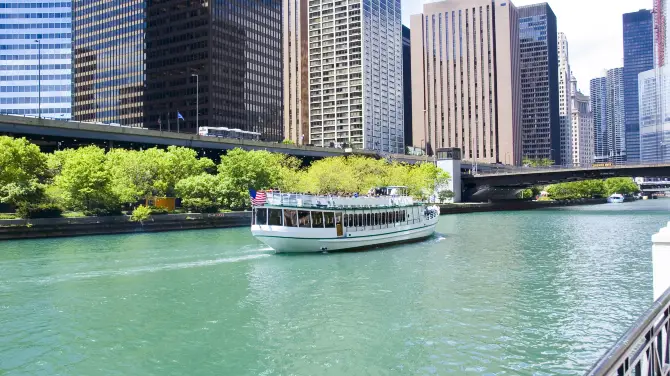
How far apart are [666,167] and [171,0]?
158 m

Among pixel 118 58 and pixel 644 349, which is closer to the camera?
pixel 644 349

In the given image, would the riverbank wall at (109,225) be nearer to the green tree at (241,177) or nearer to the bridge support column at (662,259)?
the green tree at (241,177)

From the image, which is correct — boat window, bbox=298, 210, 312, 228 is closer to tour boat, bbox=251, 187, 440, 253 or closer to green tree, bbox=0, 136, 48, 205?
tour boat, bbox=251, 187, 440, 253

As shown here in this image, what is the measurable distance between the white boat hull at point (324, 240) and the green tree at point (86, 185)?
33177mm

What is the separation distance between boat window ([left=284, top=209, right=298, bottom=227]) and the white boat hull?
2.72ft

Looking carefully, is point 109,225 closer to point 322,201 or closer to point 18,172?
point 18,172

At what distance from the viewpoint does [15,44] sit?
16638 cm

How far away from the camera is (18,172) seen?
67438mm

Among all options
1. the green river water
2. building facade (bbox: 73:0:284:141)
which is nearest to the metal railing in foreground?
the green river water

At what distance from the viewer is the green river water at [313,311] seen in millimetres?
20125

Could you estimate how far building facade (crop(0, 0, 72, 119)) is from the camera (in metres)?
166

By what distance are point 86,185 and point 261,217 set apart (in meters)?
33.5

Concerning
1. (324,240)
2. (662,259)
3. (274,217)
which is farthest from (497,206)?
(662,259)

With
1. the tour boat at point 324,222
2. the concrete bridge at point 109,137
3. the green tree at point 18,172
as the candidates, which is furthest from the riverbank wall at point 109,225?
the tour boat at point 324,222
